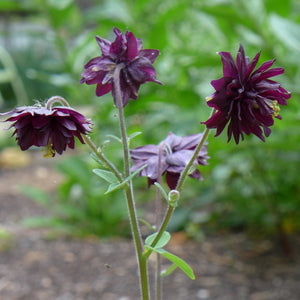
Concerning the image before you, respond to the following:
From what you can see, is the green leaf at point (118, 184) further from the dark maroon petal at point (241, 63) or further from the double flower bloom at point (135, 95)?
the dark maroon petal at point (241, 63)

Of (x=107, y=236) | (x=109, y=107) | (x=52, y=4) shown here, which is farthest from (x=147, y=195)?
(x=52, y=4)

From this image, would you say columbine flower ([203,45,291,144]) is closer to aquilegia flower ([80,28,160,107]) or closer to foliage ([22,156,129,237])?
aquilegia flower ([80,28,160,107])

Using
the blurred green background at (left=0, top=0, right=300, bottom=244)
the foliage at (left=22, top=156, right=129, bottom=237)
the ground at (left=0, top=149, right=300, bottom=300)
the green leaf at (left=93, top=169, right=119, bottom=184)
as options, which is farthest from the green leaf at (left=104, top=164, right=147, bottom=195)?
the foliage at (left=22, top=156, right=129, bottom=237)

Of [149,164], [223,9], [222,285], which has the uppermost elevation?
[223,9]

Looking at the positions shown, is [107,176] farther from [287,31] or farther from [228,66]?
[287,31]

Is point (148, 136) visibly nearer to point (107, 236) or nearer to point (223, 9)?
point (107, 236)

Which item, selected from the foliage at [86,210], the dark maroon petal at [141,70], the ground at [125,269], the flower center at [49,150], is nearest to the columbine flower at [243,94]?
the dark maroon petal at [141,70]
